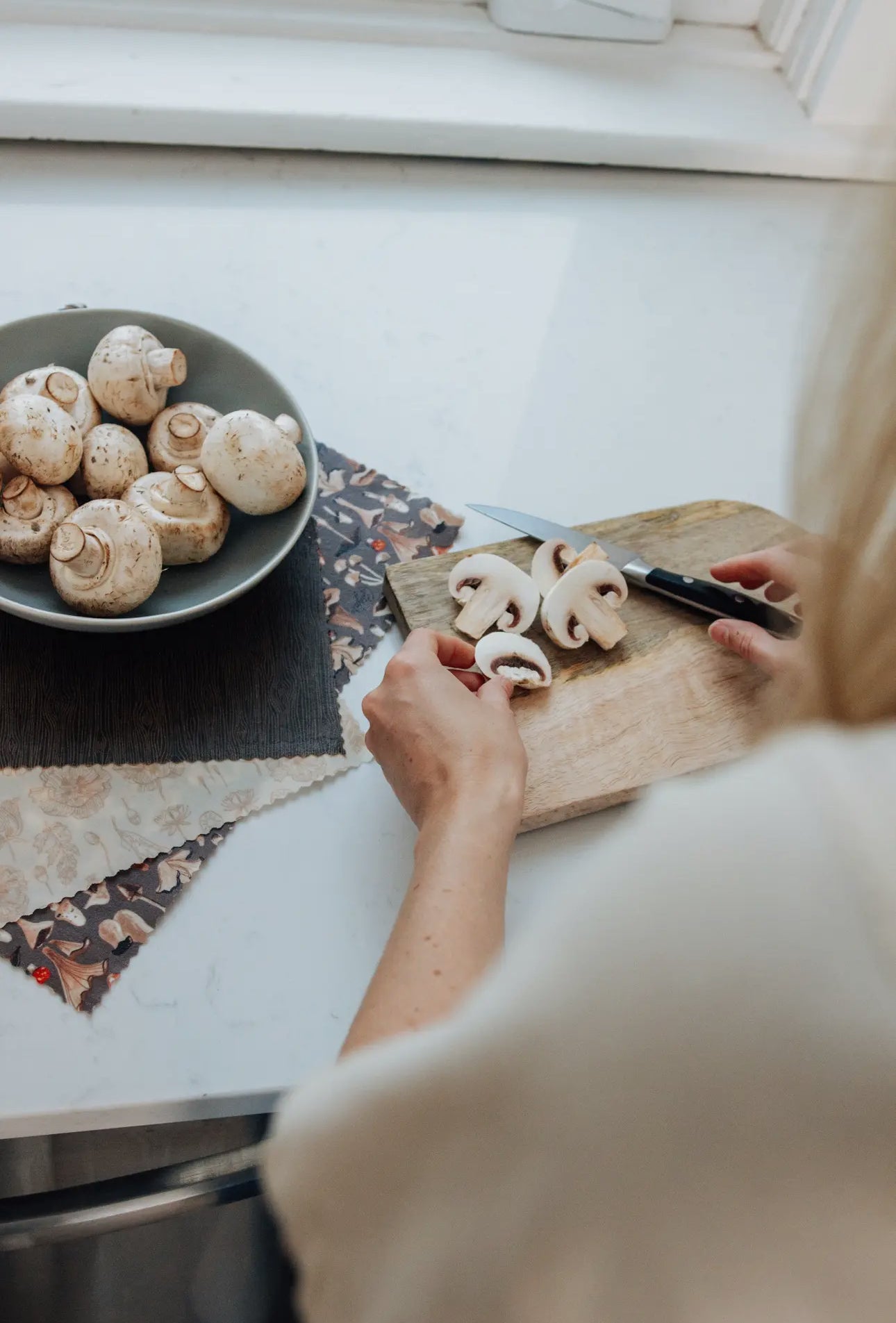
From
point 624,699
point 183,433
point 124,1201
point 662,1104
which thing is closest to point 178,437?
point 183,433

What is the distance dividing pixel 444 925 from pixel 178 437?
0.42 meters

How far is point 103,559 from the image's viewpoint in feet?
2.19

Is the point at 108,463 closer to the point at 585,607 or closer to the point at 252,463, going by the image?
the point at 252,463

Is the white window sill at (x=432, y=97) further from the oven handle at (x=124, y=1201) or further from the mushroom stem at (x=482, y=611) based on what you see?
the oven handle at (x=124, y=1201)

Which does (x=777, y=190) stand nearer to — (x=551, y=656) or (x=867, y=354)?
(x=551, y=656)

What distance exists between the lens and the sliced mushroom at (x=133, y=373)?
2.50 feet

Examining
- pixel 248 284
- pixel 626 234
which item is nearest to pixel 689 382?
pixel 626 234

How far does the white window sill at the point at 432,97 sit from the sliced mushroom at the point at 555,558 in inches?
24.3

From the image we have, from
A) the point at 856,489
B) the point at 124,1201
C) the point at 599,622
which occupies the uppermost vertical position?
the point at 856,489

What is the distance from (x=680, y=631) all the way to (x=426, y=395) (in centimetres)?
35

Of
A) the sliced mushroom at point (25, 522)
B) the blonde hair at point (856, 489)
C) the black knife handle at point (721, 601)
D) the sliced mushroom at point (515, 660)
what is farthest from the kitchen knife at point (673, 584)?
the blonde hair at point (856, 489)

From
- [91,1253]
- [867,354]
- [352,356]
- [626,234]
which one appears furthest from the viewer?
[626,234]

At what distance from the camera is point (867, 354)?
0.87ft

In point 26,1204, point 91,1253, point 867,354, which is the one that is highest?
point 867,354
